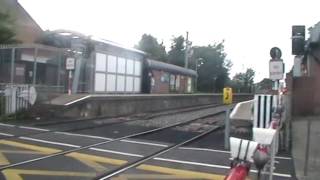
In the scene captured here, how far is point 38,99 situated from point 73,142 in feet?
28.1

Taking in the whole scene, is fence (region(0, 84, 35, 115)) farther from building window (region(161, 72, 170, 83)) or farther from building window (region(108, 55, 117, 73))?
building window (region(161, 72, 170, 83))

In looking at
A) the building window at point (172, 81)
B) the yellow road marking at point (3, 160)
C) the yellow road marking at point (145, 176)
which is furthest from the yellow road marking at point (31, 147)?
the building window at point (172, 81)

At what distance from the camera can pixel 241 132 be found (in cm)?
1848

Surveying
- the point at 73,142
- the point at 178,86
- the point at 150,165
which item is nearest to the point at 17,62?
the point at 73,142

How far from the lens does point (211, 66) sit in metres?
64.4

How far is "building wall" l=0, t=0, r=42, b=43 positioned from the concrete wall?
17615 millimetres

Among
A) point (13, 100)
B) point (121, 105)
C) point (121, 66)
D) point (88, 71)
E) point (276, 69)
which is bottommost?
point (121, 105)

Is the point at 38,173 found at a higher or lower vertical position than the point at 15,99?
lower

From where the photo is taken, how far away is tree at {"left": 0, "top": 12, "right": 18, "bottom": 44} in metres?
4.82

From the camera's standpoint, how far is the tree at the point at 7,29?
4.82 m

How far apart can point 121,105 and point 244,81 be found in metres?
49.6

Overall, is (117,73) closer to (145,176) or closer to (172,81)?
(172,81)

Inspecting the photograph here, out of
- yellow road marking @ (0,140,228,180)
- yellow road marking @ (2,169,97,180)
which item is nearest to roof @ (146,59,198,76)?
yellow road marking @ (0,140,228,180)

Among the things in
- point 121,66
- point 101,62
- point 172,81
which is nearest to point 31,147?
→ point 101,62
